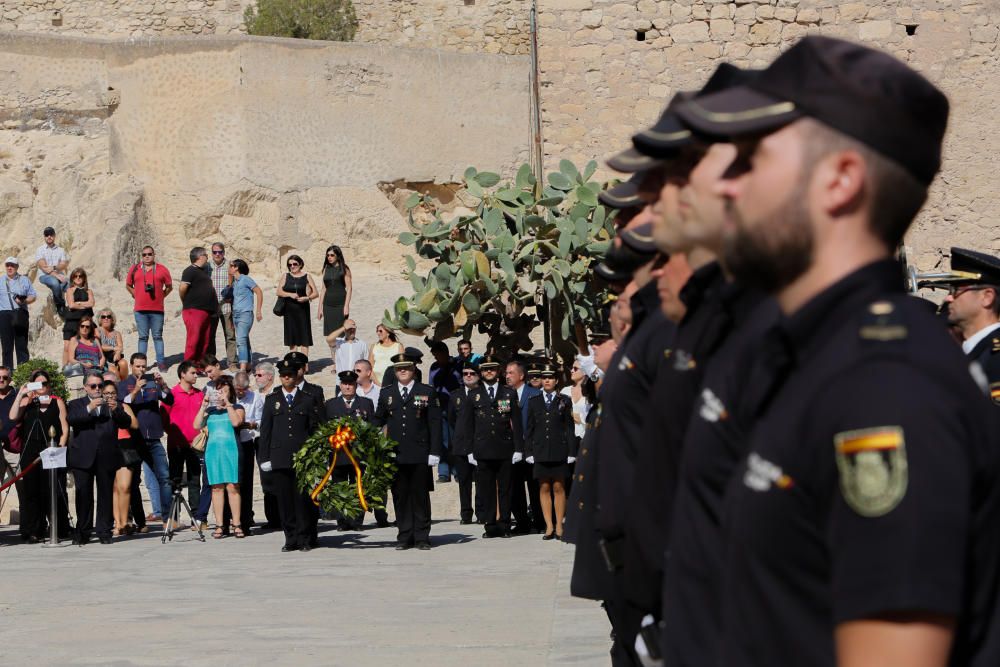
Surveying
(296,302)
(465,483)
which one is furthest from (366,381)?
(296,302)

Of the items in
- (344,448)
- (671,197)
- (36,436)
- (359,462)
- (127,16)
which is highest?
(127,16)

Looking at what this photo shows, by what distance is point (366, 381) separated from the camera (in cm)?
1391

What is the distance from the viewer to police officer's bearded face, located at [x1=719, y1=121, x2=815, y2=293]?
1964 millimetres

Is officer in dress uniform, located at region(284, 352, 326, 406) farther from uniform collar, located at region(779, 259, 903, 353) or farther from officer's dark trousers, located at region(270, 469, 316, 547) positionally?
uniform collar, located at region(779, 259, 903, 353)

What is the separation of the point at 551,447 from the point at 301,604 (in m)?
4.09

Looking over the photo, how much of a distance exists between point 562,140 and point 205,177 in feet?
23.3

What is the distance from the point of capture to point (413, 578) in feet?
34.2

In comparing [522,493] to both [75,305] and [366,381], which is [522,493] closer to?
[366,381]

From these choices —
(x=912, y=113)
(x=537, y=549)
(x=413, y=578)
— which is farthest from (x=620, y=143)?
(x=912, y=113)

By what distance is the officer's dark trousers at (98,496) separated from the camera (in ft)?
43.1

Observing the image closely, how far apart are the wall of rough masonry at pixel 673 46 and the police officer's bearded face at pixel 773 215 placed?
61.1 ft

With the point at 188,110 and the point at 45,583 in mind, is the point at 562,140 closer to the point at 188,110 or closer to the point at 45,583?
the point at 188,110

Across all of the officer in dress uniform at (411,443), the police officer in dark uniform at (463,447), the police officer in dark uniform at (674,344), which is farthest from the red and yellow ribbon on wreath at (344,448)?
the police officer in dark uniform at (674,344)

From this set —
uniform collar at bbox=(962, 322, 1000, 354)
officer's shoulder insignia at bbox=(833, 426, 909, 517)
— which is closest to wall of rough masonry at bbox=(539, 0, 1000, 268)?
uniform collar at bbox=(962, 322, 1000, 354)
